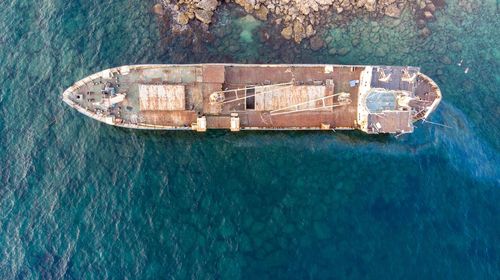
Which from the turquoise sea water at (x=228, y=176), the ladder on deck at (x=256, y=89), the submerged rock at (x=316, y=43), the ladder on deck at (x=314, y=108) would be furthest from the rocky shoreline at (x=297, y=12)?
the ladder on deck at (x=314, y=108)

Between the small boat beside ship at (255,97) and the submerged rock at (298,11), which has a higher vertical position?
the submerged rock at (298,11)

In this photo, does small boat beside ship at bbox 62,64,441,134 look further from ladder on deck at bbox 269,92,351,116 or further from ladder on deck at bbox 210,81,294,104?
ladder on deck at bbox 269,92,351,116

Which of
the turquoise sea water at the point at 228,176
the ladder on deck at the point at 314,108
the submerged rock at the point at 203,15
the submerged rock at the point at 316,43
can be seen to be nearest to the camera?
the turquoise sea water at the point at 228,176

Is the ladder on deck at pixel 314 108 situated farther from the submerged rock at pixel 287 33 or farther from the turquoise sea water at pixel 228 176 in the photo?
the submerged rock at pixel 287 33

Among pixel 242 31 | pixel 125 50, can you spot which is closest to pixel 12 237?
pixel 125 50

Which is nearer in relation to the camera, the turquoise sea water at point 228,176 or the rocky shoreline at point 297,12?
the turquoise sea water at point 228,176

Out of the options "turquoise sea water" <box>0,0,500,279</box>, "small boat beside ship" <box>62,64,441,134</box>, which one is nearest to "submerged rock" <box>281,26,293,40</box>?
"turquoise sea water" <box>0,0,500,279</box>
